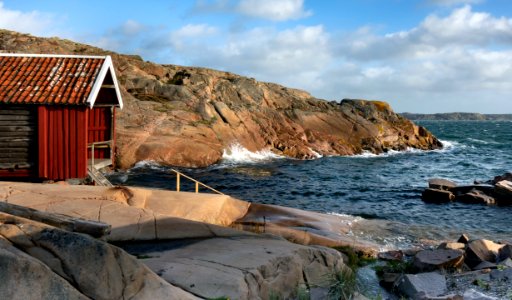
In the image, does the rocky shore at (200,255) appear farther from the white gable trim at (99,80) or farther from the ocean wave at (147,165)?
the ocean wave at (147,165)

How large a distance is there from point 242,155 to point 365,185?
12.1 m

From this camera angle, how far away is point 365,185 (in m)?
32.8

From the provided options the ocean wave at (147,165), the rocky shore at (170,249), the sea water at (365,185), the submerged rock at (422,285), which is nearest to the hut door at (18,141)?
the rocky shore at (170,249)

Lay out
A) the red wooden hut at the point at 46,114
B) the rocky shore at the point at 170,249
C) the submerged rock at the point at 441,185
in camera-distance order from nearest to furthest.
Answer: the rocky shore at the point at 170,249 → the red wooden hut at the point at 46,114 → the submerged rock at the point at 441,185

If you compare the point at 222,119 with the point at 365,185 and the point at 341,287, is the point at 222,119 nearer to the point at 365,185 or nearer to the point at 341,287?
the point at 365,185

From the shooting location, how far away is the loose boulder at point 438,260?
519 inches

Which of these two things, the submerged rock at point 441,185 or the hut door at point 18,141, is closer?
the hut door at point 18,141

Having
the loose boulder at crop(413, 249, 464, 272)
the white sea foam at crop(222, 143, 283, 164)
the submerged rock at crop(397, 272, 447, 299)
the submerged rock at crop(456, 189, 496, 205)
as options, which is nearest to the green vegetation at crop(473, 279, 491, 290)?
the submerged rock at crop(397, 272, 447, 299)

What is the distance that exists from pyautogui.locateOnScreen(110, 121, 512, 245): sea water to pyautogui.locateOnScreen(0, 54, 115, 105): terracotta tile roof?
1156 centimetres

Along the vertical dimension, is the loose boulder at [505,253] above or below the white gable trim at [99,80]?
below

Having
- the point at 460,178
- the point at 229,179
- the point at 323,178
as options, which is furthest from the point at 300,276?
the point at 460,178

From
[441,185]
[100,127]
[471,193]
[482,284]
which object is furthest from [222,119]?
[482,284]

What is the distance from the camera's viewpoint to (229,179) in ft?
103

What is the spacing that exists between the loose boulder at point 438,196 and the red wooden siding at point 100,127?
62.7 feet
